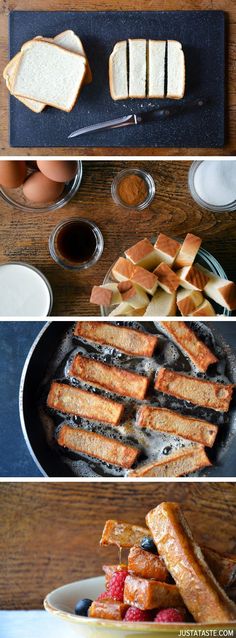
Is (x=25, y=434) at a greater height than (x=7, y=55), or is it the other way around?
(x=7, y=55)

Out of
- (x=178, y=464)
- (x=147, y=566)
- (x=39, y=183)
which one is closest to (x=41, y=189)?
(x=39, y=183)

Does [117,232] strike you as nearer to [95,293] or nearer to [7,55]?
[95,293]

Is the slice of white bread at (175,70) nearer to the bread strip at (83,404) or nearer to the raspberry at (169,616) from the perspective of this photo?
the bread strip at (83,404)

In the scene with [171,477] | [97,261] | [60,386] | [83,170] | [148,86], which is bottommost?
[171,477]

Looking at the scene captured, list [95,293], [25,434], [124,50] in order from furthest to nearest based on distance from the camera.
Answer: [124,50] → [95,293] → [25,434]

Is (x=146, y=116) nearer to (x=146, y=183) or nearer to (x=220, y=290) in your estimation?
(x=146, y=183)

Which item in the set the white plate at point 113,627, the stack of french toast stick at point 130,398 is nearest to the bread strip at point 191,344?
the stack of french toast stick at point 130,398

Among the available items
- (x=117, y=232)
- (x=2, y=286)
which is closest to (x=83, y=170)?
(x=117, y=232)

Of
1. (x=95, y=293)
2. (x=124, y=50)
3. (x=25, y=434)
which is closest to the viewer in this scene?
(x=25, y=434)
